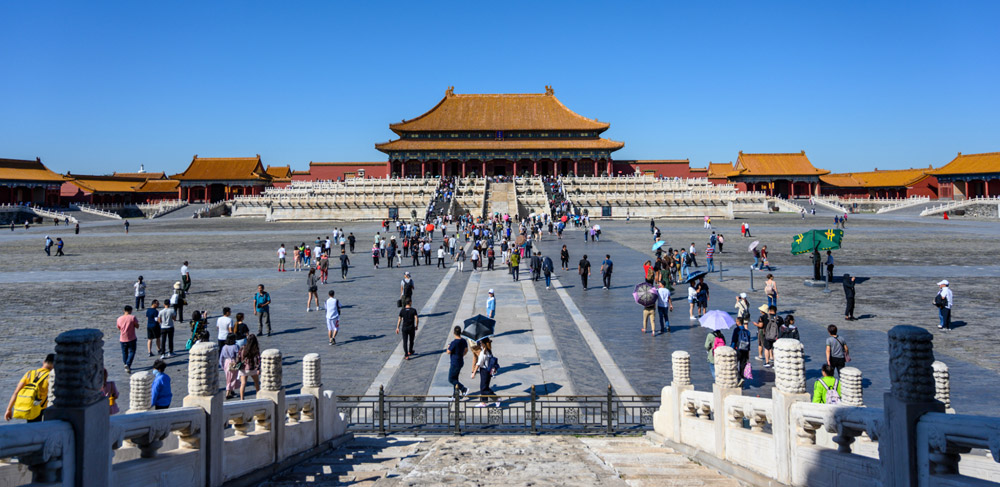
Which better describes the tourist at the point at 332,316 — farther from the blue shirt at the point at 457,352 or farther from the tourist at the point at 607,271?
the tourist at the point at 607,271

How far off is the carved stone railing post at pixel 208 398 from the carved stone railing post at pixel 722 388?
5.07 meters

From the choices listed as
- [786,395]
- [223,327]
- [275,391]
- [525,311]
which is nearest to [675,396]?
[786,395]

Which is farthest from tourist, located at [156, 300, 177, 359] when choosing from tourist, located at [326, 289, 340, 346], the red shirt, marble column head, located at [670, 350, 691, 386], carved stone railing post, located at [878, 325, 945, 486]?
carved stone railing post, located at [878, 325, 945, 486]

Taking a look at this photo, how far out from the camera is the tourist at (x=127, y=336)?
37.3ft

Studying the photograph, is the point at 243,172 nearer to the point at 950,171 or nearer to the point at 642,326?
the point at 642,326

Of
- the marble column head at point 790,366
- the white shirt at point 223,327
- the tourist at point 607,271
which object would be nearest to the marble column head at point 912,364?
the marble column head at point 790,366

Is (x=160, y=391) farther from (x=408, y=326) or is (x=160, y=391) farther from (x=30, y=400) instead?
(x=408, y=326)

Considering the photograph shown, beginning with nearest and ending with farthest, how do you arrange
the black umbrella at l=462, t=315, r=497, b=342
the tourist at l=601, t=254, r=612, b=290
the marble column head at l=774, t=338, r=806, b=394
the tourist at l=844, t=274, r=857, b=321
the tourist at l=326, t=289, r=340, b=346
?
the marble column head at l=774, t=338, r=806, b=394, the black umbrella at l=462, t=315, r=497, b=342, the tourist at l=326, t=289, r=340, b=346, the tourist at l=844, t=274, r=857, b=321, the tourist at l=601, t=254, r=612, b=290

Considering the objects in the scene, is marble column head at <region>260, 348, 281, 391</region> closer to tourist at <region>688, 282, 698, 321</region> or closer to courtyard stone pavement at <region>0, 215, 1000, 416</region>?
courtyard stone pavement at <region>0, 215, 1000, 416</region>

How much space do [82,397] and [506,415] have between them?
6331 mm

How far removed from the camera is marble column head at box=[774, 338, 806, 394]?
5.58 meters

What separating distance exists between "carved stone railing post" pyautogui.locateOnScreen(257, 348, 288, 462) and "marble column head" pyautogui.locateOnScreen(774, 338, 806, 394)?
199 inches

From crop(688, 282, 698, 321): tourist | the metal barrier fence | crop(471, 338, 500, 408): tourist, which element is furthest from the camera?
crop(688, 282, 698, 321): tourist

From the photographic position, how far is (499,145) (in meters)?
79.2
